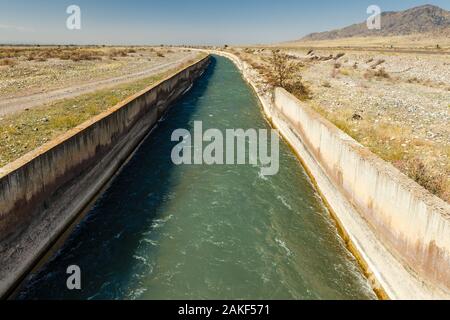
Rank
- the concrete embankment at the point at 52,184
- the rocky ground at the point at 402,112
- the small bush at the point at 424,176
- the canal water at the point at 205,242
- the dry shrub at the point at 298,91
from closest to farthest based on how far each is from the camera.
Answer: the concrete embankment at the point at 52,184 → the canal water at the point at 205,242 → the small bush at the point at 424,176 → the rocky ground at the point at 402,112 → the dry shrub at the point at 298,91

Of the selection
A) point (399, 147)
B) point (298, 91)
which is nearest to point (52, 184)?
point (399, 147)

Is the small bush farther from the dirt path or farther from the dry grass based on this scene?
the dirt path

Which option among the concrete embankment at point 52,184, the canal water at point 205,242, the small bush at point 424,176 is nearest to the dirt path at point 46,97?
the concrete embankment at point 52,184

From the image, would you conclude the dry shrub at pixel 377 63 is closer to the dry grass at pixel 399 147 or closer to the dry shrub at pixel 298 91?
the dry shrub at pixel 298 91
